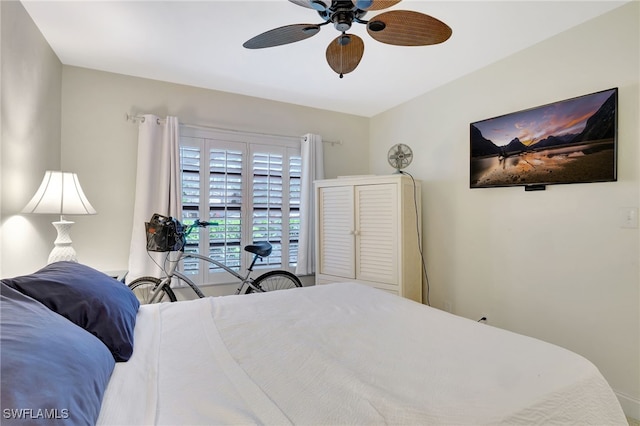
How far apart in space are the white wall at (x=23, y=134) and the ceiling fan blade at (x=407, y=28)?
2067mm

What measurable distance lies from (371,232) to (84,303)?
2.59 m

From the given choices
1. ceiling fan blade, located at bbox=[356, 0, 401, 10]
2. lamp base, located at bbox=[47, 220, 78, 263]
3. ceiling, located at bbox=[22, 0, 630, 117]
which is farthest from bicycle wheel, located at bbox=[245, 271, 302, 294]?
ceiling fan blade, located at bbox=[356, 0, 401, 10]

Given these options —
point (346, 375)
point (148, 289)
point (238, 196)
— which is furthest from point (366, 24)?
point (148, 289)

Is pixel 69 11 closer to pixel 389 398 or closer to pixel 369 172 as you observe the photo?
pixel 389 398

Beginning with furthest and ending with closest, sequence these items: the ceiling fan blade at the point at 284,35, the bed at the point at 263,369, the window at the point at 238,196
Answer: the window at the point at 238,196, the ceiling fan blade at the point at 284,35, the bed at the point at 263,369

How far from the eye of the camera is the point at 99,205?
305 centimetres

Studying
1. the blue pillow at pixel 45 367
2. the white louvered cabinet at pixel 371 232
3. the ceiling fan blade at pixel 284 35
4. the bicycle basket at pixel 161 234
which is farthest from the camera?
the white louvered cabinet at pixel 371 232

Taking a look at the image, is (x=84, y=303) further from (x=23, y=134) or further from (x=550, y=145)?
(x=550, y=145)

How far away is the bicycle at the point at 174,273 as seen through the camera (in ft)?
8.93

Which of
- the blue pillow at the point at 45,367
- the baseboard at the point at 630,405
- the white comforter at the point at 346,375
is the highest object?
the blue pillow at the point at 45,367

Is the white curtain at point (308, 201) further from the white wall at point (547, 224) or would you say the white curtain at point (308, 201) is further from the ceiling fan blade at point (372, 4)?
the ceiling fan blade at point (372, 4)

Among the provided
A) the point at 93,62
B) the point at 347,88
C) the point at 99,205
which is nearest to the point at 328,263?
the point at 347,88

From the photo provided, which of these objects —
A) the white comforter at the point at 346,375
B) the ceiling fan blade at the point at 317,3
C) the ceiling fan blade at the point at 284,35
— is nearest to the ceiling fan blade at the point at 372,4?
the ceiling fan blade at the point at 317,3

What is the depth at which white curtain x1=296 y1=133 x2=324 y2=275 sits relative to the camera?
3.82 m
